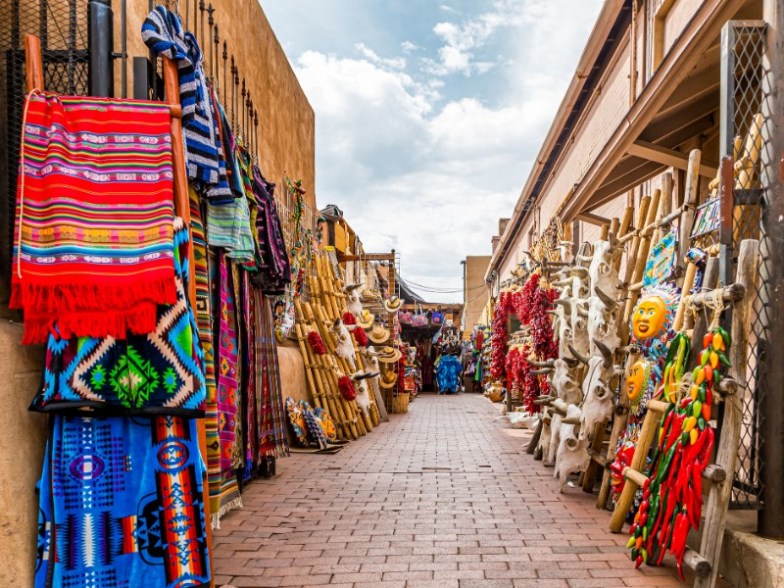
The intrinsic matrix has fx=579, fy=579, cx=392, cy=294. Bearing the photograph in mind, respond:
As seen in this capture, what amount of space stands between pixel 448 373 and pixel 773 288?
17.4m

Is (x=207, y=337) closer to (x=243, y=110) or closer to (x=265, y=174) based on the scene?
(x=243, y=110)

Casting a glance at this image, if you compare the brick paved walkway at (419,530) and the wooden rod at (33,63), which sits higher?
the wooden rod at (33,63)

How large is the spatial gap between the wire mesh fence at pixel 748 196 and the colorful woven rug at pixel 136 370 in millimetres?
2594

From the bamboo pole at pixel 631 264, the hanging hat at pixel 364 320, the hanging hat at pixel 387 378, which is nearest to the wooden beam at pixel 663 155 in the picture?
the bamboo pole at pixel 631 264

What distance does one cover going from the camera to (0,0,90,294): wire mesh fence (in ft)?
8.38

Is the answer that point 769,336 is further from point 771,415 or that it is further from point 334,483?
point 334,483

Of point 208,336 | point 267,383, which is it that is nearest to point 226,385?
point 208,336

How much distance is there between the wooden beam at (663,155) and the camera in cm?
502

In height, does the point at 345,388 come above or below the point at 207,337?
below

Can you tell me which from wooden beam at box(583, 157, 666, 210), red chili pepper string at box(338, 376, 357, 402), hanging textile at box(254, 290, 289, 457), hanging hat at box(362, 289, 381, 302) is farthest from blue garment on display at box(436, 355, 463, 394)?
hanging textile at box(254, 290, 289, 457)

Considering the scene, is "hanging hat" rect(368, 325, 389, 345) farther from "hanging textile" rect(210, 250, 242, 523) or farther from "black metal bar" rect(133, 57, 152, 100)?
"black metal bar" rect(133, 57, 152, 100)

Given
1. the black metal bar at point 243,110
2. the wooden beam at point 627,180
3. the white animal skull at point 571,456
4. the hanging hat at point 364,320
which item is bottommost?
the white animal skull at point 571,456

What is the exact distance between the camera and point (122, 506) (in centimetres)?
251

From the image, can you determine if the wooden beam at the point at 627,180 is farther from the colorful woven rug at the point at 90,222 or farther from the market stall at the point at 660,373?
the colorful woven rug at the point at 90,222
